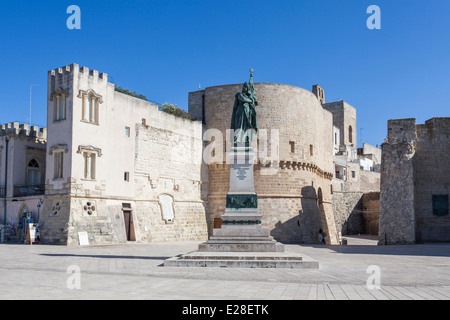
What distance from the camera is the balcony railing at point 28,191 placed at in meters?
27.4

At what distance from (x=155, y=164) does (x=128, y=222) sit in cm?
412

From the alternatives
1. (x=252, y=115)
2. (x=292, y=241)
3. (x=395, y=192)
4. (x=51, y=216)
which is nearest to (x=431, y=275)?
(x=252, y=115)

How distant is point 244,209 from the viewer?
50.5 feet

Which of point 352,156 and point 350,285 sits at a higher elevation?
point 352,156

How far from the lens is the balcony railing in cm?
2740


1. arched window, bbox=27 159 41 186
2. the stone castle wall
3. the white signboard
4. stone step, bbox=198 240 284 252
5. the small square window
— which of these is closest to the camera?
stone step, bbox=198 240 284 252

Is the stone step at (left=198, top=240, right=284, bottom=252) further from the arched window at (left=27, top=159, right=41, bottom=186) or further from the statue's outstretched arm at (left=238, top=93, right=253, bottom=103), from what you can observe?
the arched window at (left=27, top=159, right=41, bottom=186)

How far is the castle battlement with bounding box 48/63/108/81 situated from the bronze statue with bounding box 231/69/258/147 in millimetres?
12099

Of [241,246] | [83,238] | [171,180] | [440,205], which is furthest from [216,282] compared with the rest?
[171,180]

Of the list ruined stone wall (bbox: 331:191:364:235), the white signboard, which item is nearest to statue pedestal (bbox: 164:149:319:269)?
the white signboard

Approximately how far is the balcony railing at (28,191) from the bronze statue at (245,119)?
51.5ft

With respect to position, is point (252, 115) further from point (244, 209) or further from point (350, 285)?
point (350, 285)

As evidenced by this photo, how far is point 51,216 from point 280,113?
16343mm

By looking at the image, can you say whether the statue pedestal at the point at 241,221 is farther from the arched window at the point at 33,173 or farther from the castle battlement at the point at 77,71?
the arched window at the point at 33,173
